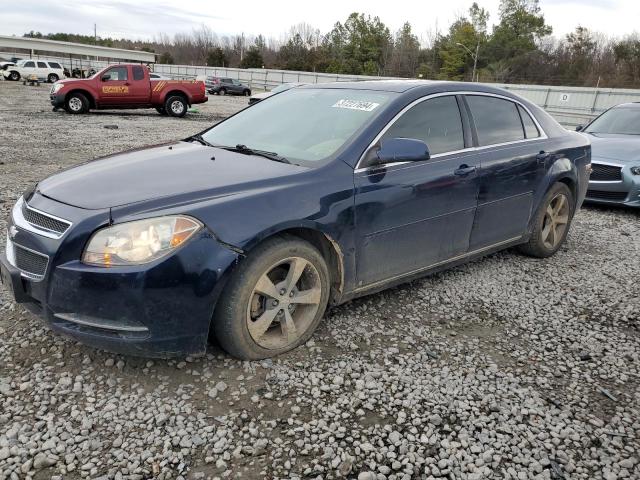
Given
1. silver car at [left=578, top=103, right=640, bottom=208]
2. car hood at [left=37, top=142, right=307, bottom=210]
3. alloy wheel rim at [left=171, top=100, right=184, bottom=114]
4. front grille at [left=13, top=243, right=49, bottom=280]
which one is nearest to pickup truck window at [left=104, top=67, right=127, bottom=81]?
alloy wheel rim at [left=171, top=100, right=184, bottom=114]

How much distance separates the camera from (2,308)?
11.3 feet

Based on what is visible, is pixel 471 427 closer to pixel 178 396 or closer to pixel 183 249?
pixel 178 396

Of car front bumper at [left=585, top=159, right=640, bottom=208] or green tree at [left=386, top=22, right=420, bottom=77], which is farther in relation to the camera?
green tree at [left=386, top=22, right=420, bottom=77]

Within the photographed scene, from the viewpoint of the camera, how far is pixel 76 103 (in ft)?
56.9

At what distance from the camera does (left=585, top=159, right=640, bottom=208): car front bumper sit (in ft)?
22.7

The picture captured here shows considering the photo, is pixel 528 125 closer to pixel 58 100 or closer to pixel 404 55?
pixel 58 100

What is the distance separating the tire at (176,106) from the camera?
61.1ft

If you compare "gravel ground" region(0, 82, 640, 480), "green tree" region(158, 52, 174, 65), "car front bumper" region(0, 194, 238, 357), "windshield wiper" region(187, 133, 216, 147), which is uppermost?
"green tree" region(158, 52, 174, 65)

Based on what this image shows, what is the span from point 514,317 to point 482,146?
1.35m

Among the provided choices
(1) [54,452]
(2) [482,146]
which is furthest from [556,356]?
(1) [54,452]

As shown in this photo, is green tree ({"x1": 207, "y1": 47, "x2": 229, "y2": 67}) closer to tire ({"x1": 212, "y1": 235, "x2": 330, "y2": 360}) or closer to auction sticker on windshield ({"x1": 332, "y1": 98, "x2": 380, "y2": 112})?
auction sticker on windshield ({"x1": 332, "y1": 98, "x2": 380, "y2": 112})

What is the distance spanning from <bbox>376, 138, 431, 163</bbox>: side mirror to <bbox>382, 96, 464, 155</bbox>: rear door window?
183 mm

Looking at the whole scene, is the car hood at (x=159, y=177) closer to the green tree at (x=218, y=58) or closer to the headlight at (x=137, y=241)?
the headlight at (x=137, y=241)

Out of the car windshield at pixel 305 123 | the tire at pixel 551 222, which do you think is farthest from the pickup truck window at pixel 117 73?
the tire at pixel 551 222
